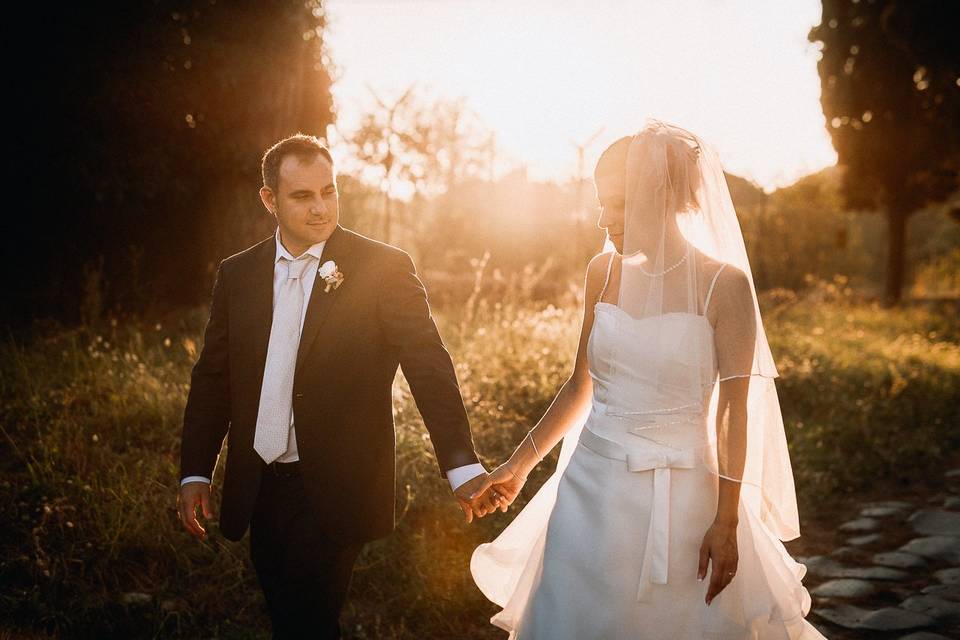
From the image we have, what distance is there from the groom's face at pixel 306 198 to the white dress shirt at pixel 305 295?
0.20 feet

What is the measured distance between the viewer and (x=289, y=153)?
280 centimetres

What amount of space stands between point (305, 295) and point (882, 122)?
20.9 metres

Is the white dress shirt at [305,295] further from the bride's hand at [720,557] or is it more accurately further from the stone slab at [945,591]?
the stone slab at [945,591]

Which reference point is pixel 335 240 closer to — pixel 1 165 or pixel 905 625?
pixel 905 625

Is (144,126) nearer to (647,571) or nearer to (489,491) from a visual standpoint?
(489,491)

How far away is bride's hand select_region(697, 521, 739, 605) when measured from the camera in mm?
2271

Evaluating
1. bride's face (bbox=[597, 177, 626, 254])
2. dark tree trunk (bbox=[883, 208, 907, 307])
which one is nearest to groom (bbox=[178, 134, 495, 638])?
bride's face (bbox=[597, 177, 626, 254])

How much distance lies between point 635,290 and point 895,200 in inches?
834

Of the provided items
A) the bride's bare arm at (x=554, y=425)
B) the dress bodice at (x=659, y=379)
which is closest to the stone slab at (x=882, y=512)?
the bride's bare arm at (x=554, y=425)

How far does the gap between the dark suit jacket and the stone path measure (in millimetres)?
2681

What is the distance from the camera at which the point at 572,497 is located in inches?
100.0

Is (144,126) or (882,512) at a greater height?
(144,126)

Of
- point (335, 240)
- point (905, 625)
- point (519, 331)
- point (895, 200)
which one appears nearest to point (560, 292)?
point (519, 331)

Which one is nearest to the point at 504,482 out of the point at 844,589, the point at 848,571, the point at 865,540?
the point at 844,589
